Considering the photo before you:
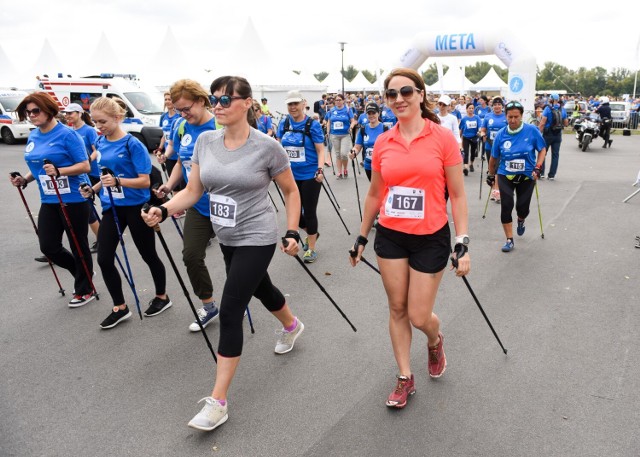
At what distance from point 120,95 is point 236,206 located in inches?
667

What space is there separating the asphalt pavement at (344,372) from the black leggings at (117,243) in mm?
408

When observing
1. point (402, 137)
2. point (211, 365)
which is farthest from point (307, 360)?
point (402, 137)

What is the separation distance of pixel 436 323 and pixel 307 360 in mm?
1136

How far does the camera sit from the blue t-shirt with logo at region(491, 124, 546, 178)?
238 inches

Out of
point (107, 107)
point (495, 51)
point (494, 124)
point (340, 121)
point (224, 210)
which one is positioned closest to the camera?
point (224, 210)

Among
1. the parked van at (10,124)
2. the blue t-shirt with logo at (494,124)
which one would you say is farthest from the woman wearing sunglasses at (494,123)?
the parked van at (10,124)

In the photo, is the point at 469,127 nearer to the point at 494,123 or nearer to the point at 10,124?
the point at 494,123

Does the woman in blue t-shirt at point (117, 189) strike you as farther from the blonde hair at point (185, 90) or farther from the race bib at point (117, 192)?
the blonde hair at point (185, 90)

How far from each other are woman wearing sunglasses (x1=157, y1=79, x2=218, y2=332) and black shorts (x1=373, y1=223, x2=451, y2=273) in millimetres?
1619

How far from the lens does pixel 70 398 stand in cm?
342

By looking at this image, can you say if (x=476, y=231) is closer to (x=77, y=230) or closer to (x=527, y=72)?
(x=77, y=230)

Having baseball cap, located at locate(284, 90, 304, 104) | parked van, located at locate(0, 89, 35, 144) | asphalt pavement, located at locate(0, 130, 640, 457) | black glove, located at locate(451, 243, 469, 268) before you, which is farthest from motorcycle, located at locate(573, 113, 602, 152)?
parked van, located at locate(0, 89, 35, 144)

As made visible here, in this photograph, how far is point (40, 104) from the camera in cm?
440

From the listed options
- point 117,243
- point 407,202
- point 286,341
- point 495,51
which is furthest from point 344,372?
point 495,51
